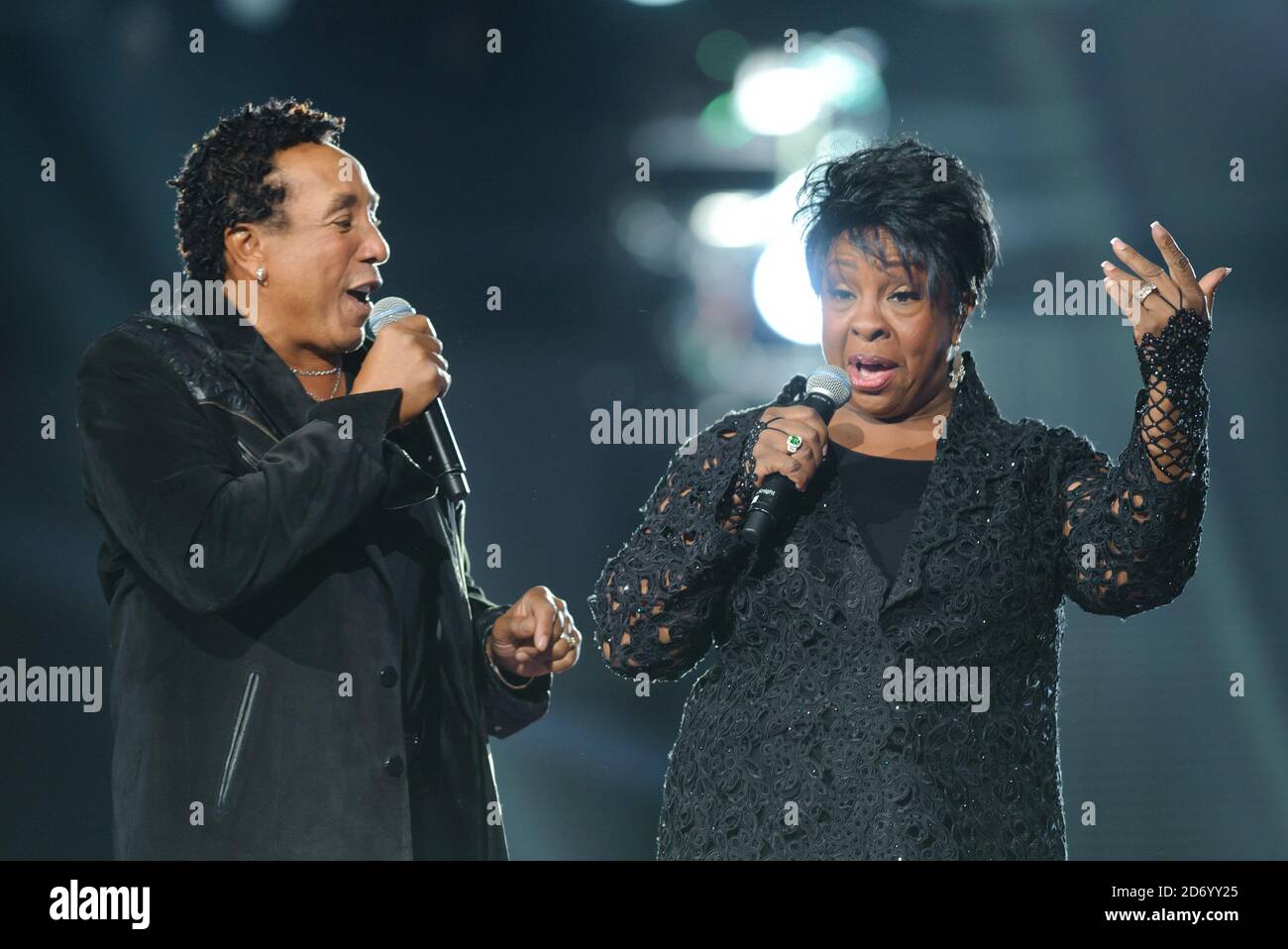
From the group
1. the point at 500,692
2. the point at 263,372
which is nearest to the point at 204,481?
the point at 263,372

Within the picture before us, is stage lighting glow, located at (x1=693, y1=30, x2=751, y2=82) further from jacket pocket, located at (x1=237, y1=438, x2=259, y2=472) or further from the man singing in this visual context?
jacket pocket, located at (x1=237, y1=438, x2=259, y2=472)

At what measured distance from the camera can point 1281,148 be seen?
3.17 metres

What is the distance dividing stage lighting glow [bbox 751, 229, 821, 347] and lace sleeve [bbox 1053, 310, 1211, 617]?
1249mm

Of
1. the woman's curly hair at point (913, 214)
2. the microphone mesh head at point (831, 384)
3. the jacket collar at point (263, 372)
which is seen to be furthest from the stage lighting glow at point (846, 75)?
the jacket collar at point (263, 372)

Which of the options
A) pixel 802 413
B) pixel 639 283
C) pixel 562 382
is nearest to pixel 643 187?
pixel 639 283

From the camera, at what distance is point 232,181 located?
2229mm

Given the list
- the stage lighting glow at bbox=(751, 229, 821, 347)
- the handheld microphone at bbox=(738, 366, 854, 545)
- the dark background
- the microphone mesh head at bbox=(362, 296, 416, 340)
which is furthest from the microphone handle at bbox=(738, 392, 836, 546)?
the stage lighting glow at bbox=(751, 229, 821, 347)

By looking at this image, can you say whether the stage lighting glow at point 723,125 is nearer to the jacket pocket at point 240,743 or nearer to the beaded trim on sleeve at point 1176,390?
the beaded trim on sleeve at point 1176,390

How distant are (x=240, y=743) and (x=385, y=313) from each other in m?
0.66
